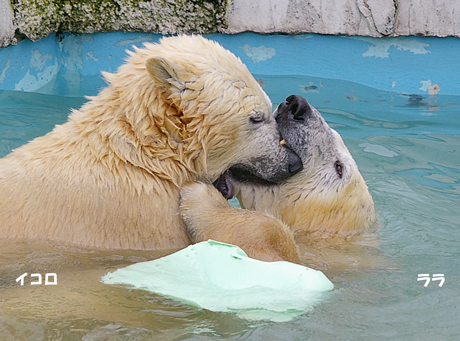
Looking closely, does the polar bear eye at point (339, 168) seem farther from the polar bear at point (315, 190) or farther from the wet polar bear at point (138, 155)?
the wet polar bear at point (138, 155)

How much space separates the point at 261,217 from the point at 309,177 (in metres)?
0.56

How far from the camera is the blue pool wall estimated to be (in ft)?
23.3

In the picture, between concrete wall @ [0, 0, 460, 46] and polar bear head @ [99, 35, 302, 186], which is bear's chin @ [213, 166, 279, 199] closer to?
polar bear head @ [99, 35, 302, 186]

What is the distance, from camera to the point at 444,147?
576 cm

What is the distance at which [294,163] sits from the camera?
3.38 metres

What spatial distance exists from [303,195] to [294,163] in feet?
0.92

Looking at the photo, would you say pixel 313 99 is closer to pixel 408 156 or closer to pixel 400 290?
pixel 408 156

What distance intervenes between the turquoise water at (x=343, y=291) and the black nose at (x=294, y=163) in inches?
18.9

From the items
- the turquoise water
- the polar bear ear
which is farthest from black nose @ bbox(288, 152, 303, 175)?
the polar bear ear

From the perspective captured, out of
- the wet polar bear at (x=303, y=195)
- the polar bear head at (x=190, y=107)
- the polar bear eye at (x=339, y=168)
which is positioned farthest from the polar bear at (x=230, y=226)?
the polar bear eye at (x=339, y=168)

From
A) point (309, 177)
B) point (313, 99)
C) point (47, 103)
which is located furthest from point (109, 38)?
point (309, 177)

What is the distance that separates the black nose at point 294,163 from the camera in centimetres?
333

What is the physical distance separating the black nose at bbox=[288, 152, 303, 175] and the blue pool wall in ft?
13.1

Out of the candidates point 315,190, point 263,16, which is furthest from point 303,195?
point 263,16
